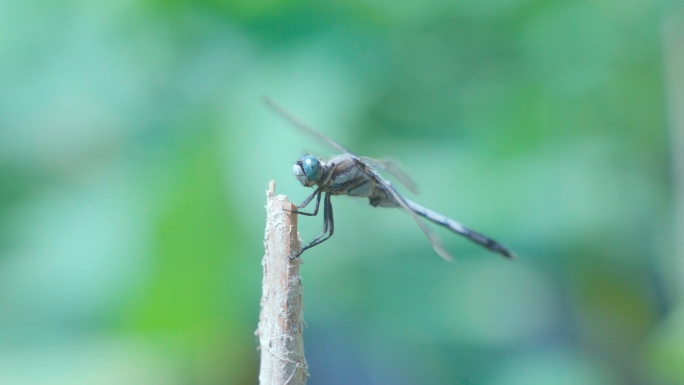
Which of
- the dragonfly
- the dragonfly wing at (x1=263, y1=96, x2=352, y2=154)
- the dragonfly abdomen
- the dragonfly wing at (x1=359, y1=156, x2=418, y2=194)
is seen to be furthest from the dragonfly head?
the dragonfly abdomen

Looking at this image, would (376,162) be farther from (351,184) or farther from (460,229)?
(460,229)

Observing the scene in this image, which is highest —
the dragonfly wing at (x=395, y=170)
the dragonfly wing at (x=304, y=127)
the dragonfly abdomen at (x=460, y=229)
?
the dragonfly wing at (x=304, y=127)

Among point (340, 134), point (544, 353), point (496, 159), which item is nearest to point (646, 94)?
point (496, 159)

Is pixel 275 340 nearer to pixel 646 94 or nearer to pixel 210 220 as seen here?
pixel 210 220

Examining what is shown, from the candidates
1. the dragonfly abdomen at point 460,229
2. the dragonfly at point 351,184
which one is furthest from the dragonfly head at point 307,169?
the dragonfly abdomen at point 460,229

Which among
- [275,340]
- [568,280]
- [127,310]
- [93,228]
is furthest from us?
[568,280]

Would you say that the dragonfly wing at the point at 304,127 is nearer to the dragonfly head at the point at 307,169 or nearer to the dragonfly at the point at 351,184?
the dragonfly at the point at 351,184

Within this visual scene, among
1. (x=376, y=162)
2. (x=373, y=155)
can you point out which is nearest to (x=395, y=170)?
(x=376, y=162)
